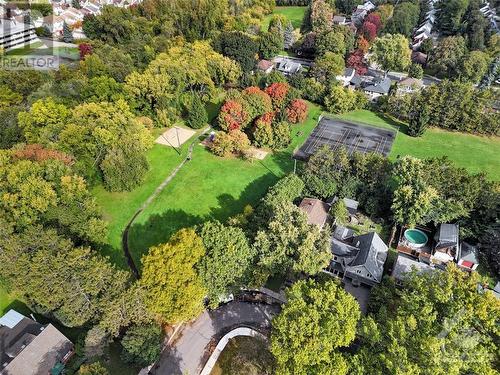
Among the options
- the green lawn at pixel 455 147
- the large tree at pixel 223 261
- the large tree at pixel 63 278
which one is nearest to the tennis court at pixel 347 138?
the green lawn at pixel 455 147

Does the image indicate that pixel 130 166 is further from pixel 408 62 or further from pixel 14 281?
pixel 408 62

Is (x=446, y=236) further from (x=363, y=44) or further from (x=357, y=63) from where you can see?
(x=363, y=44)

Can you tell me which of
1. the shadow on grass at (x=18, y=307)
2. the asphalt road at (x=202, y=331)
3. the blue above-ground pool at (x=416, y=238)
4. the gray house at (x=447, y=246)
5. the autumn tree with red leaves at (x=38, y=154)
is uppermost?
the autumn tree with red leaves at (x=38, y=154)

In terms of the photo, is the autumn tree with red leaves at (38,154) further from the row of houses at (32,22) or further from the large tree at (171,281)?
the row of houses at (32,22)

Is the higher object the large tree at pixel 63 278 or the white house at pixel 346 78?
the white house at pixel 346 78

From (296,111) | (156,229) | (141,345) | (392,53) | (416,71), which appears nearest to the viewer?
(141,345)

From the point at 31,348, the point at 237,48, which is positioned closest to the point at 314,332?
the point at 31,348

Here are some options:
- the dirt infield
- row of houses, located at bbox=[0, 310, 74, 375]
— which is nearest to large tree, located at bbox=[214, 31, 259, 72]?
the dirt infield
